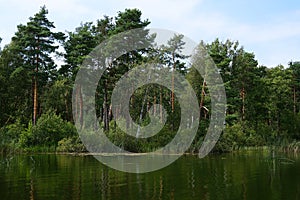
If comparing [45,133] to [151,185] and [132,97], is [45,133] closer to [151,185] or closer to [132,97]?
[132,97]

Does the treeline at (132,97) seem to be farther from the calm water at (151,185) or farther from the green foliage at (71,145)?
the calm water at (151,185)

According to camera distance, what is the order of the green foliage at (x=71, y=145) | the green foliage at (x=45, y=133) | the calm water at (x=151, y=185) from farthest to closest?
the green foliage at (x=45, y=133), the green foliage at (x=71, y=145), the calm water at (x=151, y=185)

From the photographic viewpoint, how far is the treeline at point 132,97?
3159 cm

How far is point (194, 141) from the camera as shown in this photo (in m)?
30.1

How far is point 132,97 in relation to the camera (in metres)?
38.1

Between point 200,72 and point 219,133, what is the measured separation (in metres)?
8.76

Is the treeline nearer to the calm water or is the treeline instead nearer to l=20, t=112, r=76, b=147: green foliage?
l=20, t=112, r=76, b=147: green foliage

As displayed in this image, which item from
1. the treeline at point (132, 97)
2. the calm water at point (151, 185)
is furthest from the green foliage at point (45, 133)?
the calm water at point (151, 185)

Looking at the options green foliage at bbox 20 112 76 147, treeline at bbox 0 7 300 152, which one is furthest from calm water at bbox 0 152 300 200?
green foliage at bbox 20 112 76 147

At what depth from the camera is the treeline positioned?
3159 cm

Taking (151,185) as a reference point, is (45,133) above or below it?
above

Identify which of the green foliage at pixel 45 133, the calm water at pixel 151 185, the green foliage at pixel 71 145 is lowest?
the calm water at pixel 151 185

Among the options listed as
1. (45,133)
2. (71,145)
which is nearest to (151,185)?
(71,145)

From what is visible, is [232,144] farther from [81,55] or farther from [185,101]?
[81,55]
